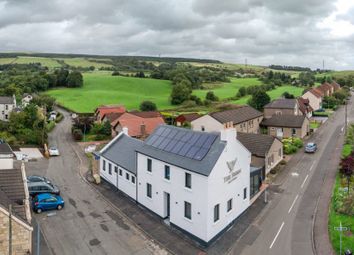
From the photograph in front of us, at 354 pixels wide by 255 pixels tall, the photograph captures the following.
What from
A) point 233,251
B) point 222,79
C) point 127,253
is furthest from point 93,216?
point 222,79

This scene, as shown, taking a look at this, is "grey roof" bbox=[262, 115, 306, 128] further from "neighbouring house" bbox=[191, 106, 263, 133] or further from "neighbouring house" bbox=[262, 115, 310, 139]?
"neighbouring house" bbox=[191, 106, 263, 133]

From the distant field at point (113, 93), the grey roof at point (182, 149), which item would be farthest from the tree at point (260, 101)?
the grey roof at point (182, 149)

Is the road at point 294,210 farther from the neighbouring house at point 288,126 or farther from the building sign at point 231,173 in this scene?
the neighbouring house at point 288,126

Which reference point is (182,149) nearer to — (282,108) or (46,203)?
(46,203)

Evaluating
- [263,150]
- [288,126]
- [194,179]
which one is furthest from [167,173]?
[288,126]

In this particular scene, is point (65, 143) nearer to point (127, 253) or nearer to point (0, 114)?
point (0, 114)

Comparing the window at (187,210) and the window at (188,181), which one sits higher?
the window at (188,181)
